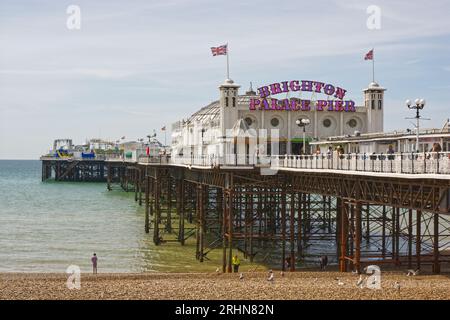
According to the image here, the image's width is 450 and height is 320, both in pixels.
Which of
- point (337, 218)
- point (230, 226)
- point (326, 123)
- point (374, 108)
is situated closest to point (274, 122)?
point (326, 123)

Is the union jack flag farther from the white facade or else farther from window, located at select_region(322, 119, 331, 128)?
window, located at select_region(322, 119, 331, 128)

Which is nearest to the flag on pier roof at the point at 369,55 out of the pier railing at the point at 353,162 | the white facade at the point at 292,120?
the white facade at the point at 292,120

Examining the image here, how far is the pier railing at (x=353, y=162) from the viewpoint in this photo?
2388 cm

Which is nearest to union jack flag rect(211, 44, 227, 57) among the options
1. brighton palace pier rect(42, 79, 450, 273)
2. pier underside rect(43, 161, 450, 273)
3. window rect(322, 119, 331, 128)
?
brighton palace pier rect(42, 79, 450, 273)

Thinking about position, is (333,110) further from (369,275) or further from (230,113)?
A: (369,275)

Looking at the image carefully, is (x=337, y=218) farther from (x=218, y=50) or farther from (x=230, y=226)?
(x=218, y=50)

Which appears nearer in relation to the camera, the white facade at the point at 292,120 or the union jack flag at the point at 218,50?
the union jack flag at the point at 218,50

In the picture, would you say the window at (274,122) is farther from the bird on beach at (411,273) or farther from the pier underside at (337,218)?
the bird on beach at (411,273)

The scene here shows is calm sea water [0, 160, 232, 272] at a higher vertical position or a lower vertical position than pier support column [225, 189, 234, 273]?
lower

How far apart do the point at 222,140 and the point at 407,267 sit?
48.5 ft

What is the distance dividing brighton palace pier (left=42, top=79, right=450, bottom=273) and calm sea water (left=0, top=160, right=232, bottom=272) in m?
2.14

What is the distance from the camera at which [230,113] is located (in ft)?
191

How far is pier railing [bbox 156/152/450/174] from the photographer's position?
2388 centimetres

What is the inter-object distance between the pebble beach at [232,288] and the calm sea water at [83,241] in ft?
28.0
